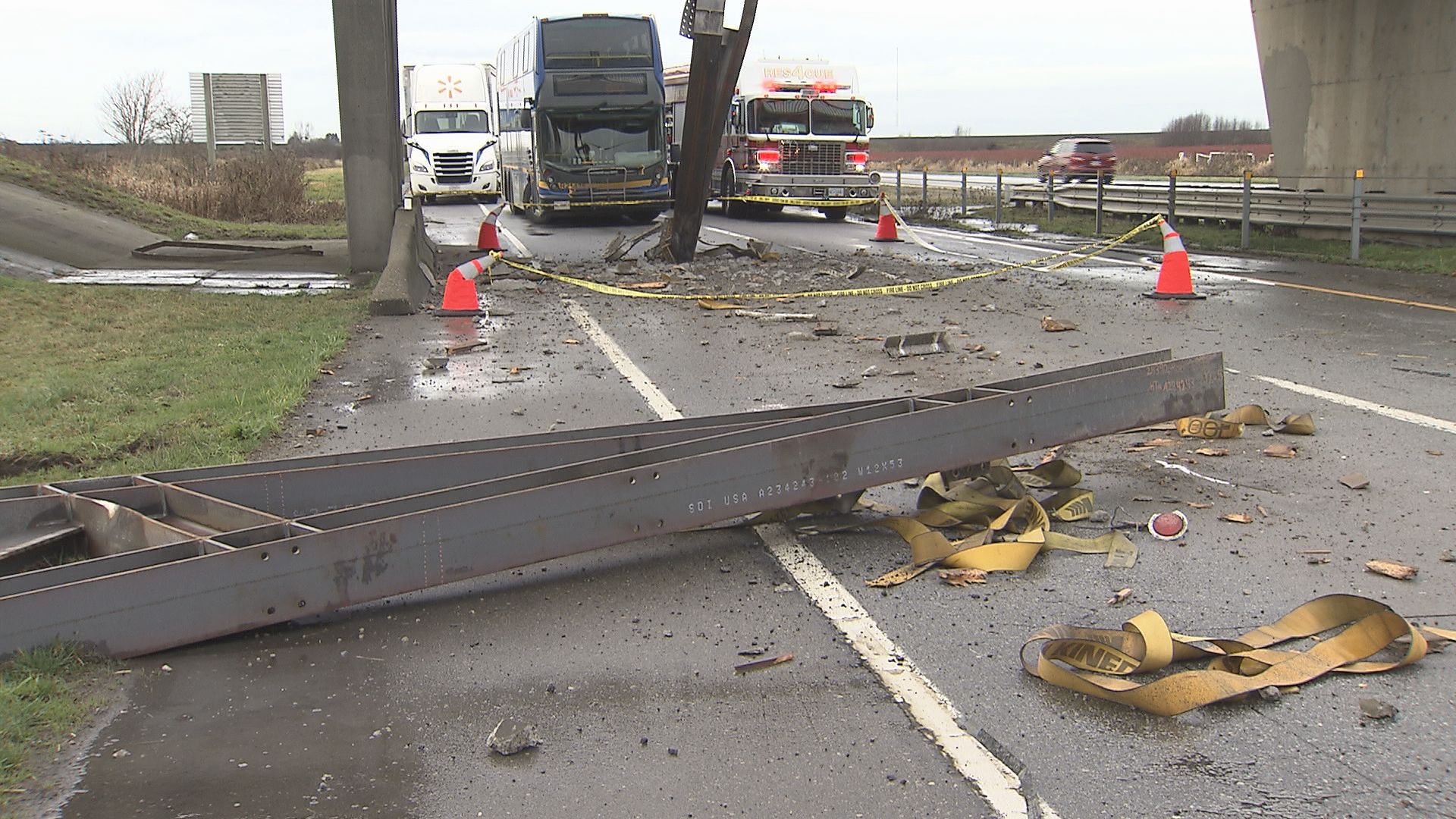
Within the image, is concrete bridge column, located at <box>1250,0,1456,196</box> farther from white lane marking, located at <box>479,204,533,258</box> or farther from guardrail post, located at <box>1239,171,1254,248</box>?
white lane marking, located at <box>479,204,533,258</box>

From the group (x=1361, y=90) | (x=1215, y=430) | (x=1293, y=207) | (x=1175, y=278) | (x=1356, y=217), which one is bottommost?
(x=1215, y=430)

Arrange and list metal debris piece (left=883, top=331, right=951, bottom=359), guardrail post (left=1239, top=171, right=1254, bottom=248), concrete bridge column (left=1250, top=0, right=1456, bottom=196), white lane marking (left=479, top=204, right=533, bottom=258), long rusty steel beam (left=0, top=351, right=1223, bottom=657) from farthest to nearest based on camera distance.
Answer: white lane marking (left=479, top=204, right=533, bottom=258) < guardrail post (left=1239, top=171, right=1254, bottom=248) < concrete bridge column (left=1250, top=0, right=1456, bottom=196) < metal debris piece (left=883, top=331, right=951, bottom=359) < long rusty steel beam (left=0, top=351, right=1223, bottom=657)

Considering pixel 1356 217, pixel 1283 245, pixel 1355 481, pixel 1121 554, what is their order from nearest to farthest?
pixel 1121 554 < pixel 1355 481 < pixel 1356 217 < pixel 1283 245

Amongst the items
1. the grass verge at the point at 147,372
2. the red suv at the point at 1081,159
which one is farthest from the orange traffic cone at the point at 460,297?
the red suv at the point at 1081,159

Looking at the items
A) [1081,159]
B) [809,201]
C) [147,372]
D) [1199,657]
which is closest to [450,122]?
[809,201]

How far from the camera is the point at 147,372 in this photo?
10273 mm

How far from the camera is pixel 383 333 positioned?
13.0 m

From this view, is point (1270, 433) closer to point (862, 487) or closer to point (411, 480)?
point (862, 487)

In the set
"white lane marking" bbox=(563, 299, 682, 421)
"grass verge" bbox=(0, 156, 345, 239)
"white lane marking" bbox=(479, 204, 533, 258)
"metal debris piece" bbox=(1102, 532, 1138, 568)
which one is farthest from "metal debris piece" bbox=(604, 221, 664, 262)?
"metal debris piece" bbox=(1102, 532, 1138, 568)

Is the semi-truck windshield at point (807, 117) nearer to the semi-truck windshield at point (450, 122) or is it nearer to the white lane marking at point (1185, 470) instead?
the semi-truck windshield at point (450, 122)

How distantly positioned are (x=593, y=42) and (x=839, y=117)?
734 centimetres

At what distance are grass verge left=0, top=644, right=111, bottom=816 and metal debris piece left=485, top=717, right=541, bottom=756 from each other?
137cm

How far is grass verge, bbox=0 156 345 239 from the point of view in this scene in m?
25.4

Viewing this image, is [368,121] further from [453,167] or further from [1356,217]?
[453,167]
